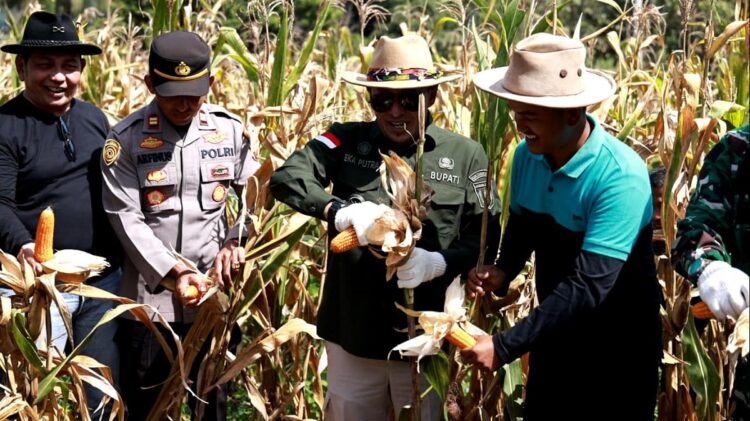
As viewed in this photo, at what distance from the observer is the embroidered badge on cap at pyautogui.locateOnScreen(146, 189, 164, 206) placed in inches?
133

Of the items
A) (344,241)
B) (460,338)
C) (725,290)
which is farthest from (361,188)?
(725,290)

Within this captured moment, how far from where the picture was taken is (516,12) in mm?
3100

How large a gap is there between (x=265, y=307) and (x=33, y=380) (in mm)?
935

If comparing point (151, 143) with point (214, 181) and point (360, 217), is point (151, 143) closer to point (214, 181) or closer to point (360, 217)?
point (214, 181)

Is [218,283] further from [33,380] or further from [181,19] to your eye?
[181,19]

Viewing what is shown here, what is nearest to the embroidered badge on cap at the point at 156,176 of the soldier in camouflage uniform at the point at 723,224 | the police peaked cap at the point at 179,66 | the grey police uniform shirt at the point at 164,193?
the grey police uniform shirt at the point at 164,193

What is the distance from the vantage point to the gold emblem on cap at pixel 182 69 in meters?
3.26

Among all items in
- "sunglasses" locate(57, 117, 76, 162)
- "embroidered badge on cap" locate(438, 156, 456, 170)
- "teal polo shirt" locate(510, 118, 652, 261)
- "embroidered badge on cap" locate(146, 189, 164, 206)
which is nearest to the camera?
"teal polo shirt" locate(510, 118, 652, 261)

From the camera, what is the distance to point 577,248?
266 cm

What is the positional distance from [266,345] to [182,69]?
92 cm

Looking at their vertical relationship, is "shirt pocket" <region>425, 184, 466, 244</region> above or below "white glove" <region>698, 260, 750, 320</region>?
below

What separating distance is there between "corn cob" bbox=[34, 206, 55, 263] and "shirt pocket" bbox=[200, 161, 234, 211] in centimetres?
65

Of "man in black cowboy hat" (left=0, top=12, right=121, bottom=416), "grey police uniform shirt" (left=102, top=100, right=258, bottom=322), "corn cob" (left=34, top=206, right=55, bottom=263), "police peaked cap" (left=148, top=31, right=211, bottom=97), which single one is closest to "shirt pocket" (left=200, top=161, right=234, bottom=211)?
"grey police uniform shirt" (left=102, top=100, right=258, bottom=322)

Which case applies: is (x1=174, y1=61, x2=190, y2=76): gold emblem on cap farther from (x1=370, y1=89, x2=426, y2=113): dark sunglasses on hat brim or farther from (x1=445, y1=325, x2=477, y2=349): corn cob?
(x1=445, y1=325, x2=477, y2=349): corn cob
